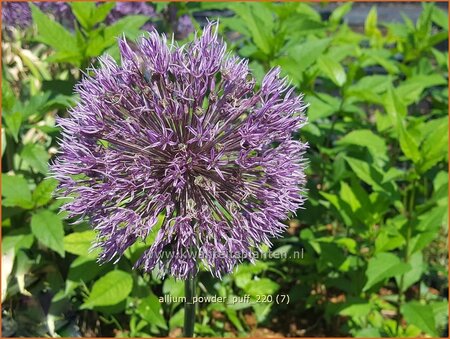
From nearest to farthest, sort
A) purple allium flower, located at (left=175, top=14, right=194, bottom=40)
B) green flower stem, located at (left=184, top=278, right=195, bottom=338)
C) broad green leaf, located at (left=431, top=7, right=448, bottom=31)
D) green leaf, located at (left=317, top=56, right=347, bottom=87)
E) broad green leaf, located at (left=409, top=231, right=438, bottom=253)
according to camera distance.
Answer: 1. green flower stem, located at (left=184, top=278, right=195, bottom=338)
2. broad green leaf, located at (left=409, top=231, right=438, bottom=253)
3. green leaf, located at (left=317, top=56, right=347, bottom=87)
4. broad green leaf, located at (left=431, top=7, right=448, bottom=31)
5. purple allium flower, located at (left=175, top=14, right=194, bottom=40)

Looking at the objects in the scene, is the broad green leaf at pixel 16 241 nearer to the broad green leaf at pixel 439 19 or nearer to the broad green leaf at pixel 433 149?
the broad green leaf at pixel 433 149

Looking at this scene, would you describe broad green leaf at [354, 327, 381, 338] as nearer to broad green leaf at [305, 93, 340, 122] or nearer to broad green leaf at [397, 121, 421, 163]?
broad green leaf at [397, 121, 421, 163]

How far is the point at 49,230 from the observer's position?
210 centimetres

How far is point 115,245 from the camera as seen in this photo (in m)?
1.55

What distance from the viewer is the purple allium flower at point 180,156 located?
1.53 metres

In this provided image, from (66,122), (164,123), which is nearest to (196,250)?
(164,123)

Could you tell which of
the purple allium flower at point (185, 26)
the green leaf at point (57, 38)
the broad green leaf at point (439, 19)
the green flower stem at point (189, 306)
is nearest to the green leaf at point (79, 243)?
the green flower stem at point (189, 306)

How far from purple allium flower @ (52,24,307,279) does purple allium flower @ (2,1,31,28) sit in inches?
71.8

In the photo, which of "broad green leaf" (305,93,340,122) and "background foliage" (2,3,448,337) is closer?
"background foliage" (2,3,448,337)

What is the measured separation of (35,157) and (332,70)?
130cm

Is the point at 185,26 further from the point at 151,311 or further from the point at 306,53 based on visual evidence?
the point at 151,311

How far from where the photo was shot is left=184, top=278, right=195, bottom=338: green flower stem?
5.50 ft

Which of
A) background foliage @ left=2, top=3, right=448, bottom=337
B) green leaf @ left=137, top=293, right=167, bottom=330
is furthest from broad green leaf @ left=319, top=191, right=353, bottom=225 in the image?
green leaf @ left=137, top=293, right=167, bottom=330

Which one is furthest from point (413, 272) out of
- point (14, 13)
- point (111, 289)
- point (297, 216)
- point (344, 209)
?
point (14, 13)
